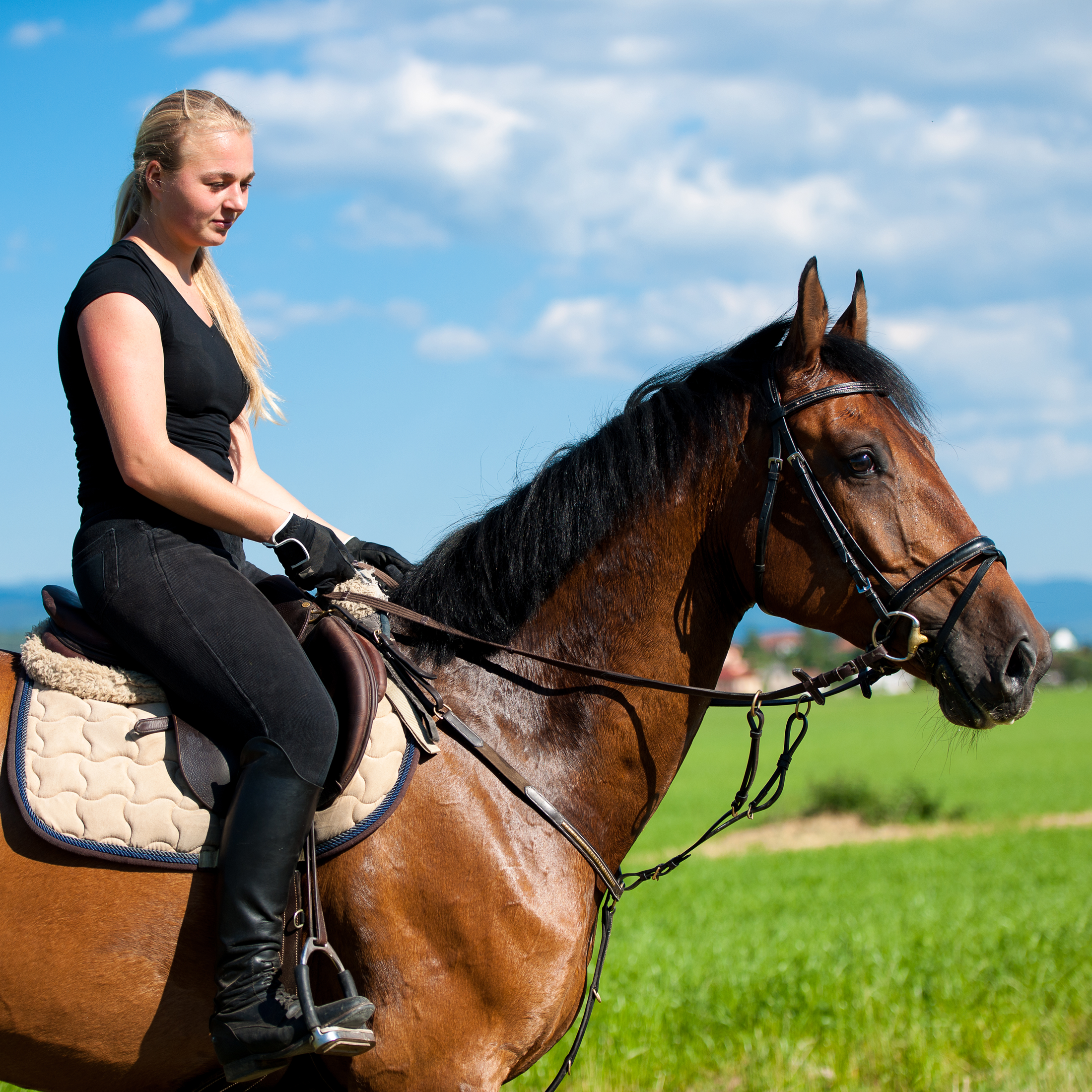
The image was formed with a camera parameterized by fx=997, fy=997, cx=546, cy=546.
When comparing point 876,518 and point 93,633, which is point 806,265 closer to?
point 876,518

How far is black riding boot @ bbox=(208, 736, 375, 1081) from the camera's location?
8.48 ft

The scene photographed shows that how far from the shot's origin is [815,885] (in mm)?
19812

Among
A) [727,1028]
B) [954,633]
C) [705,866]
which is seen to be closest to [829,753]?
[705,866]

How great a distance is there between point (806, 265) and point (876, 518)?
0.77 m

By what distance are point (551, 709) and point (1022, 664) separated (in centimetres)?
137

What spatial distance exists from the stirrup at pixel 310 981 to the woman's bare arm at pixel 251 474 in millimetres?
1316

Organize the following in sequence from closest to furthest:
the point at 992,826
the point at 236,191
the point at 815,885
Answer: the point at 236,191 < the point at 815,885 < the point at 992,826

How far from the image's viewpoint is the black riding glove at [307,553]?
2.83 m

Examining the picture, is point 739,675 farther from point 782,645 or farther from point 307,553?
point 307,553

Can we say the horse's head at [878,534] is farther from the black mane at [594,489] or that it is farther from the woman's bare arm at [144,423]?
the woman's bare arm at [144,423]

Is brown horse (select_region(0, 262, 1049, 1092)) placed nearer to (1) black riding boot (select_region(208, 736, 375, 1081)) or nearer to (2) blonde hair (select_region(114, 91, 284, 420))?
(1) black riding boot (select_region(208, 736, 375, 1081))

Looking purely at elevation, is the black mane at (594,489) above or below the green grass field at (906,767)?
above

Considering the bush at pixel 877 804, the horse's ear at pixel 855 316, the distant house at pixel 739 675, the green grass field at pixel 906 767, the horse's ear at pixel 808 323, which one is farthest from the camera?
the distant house at pixel 739 675

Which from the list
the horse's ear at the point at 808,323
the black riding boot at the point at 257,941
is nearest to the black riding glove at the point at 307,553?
the black riding boot at the point at 257,941
